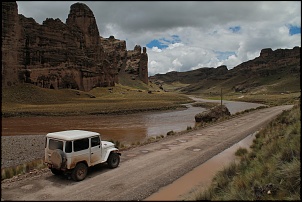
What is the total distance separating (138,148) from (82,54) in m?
88.5

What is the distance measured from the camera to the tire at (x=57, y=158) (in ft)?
36.9

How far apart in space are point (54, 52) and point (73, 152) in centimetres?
8471

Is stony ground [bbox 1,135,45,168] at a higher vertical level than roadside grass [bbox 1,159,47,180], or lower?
lower

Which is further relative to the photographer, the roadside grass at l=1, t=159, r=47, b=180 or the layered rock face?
the layered rock face

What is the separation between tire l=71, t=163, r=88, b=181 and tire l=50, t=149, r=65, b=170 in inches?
27.8

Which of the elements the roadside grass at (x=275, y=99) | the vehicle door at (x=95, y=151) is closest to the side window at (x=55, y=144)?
the vehicle door at (x=95, y=151)

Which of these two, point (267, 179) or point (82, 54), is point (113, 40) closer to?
point (82, 54)

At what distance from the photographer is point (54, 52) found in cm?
8919

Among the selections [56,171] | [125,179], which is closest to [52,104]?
[56,171]

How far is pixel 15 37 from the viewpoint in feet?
251

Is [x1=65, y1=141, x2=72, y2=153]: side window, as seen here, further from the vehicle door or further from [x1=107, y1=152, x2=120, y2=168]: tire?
[x1=107, y1=152, x2=120, y2=168]: tire

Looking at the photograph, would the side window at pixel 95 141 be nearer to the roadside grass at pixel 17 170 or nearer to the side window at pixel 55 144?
the side window at pixel 55 144

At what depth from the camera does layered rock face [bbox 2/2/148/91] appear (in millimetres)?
75062

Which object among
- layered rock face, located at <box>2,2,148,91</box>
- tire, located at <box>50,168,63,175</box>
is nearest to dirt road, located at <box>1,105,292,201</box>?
tire, located at <box>50,168,63,175</box>
